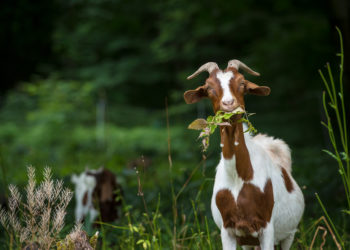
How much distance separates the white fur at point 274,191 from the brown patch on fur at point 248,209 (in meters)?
0.04

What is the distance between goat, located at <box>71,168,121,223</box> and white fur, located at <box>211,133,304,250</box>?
2656mm

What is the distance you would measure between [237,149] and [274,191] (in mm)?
465

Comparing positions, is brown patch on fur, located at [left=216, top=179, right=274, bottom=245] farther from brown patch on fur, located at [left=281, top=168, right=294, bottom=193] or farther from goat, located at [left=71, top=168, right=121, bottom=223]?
goat, located at [left=71, top=168, right=121, bottom=223]

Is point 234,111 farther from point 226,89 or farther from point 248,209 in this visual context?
point 248,209

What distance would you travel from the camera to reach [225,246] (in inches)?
124

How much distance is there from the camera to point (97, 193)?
19.2 feet

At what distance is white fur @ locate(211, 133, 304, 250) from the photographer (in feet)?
10.1

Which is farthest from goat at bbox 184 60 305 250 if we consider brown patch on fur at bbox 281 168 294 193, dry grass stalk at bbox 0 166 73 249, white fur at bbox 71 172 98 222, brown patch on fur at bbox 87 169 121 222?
white fur at bbox 71 172 98 222

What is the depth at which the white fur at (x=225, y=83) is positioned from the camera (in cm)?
280

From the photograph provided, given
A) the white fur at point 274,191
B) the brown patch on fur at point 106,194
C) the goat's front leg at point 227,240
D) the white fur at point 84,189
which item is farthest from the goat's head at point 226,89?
the white fur at point 84,189

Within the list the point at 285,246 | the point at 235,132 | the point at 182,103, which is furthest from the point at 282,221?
the point at 182,103

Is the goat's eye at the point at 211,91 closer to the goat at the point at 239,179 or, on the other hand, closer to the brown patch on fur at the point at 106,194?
the goat at the point at 239,179

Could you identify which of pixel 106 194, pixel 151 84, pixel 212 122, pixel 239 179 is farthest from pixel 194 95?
pixel 151 84

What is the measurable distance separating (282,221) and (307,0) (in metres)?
8.65
